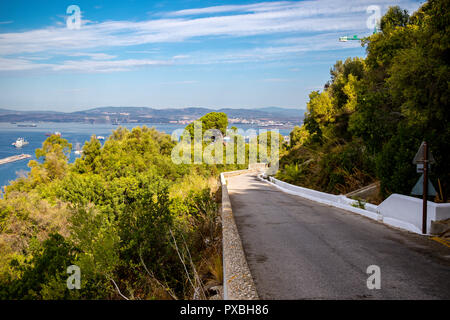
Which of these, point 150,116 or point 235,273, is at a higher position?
point 150,116

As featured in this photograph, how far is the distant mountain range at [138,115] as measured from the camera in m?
91.3

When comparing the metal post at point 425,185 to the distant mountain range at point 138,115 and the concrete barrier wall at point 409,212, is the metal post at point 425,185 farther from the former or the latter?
the distant mountain range at point 138,115

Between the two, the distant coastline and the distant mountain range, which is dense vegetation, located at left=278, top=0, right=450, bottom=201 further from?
the distant mountain range

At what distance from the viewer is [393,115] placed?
569 inches

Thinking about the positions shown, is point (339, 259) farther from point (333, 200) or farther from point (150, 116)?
point (150, 116)

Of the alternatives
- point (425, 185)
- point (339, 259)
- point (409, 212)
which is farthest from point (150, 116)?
point (339, 259)

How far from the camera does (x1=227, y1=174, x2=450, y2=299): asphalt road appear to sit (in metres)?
4.87

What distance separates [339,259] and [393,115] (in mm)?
10007

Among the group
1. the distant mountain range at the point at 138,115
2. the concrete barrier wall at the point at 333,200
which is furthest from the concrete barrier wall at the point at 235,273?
the distant mountain range at the point at 138,115

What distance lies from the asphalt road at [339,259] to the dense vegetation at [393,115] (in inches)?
92.0

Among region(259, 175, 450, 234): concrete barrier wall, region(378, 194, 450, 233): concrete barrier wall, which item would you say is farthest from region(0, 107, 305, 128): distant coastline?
region(378, 194, 450, 233): concrete barrier wall

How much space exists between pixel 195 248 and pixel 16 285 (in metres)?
3.90
